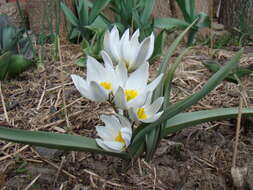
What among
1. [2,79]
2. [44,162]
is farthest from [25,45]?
[44,162]

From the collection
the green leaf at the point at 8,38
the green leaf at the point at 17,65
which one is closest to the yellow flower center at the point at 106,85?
the green leaf at the point at 17,65

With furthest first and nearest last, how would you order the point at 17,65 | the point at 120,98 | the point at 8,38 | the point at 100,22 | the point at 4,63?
1. the point at 100,22
2. the point at 8,38
3. the point at 17,65
4. the point at 4,63
5. the point at 120,98

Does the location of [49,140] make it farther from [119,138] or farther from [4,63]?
[4,63]

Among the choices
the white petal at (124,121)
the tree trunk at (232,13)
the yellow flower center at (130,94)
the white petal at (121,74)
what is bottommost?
the tree trunk at (232,13)

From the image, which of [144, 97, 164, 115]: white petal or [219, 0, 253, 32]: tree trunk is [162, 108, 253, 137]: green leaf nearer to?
[144, 97, 164, 115]: white petal

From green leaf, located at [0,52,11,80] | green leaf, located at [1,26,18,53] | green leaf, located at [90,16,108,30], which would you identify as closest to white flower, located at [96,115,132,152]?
green leaf, located at [0,52,11,80]

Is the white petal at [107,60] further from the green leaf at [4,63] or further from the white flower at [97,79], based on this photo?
the green leaf at [4,63]

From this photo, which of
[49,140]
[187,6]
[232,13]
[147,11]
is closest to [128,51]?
[49,140]
